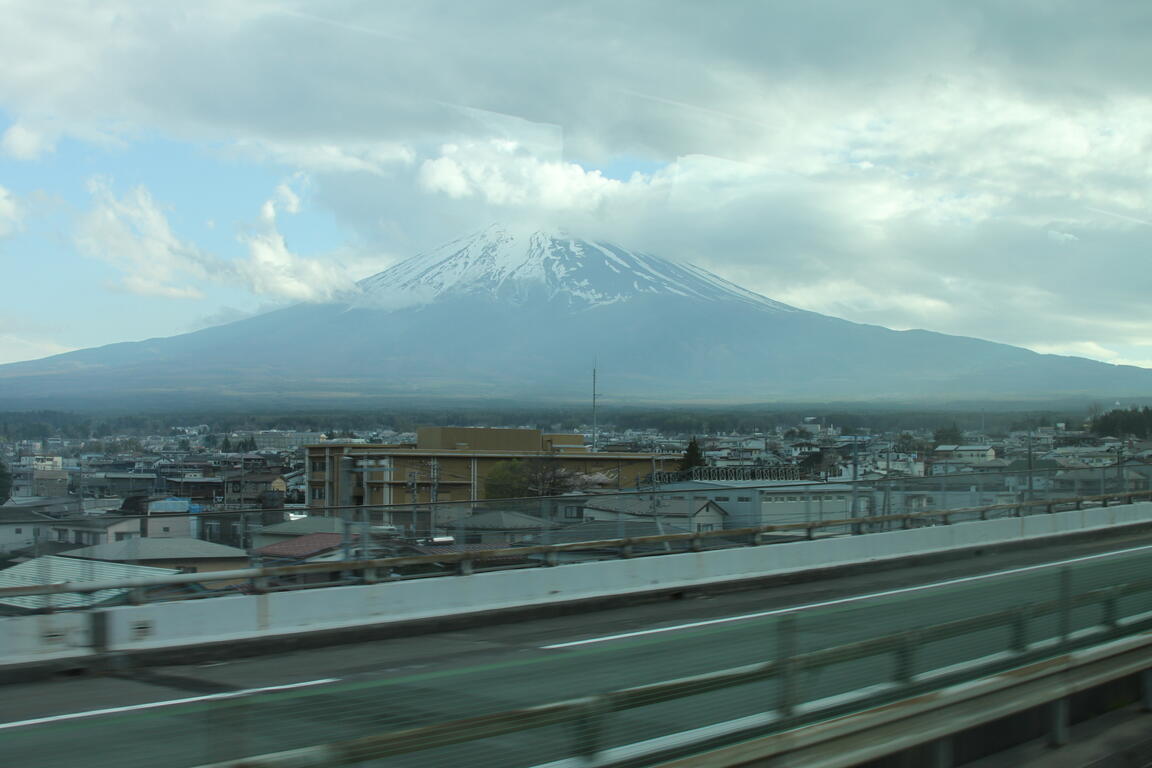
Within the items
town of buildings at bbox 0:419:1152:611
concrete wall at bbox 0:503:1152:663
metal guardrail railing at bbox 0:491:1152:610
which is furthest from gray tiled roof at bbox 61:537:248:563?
concrete wall at bbox 0:503:1152:663

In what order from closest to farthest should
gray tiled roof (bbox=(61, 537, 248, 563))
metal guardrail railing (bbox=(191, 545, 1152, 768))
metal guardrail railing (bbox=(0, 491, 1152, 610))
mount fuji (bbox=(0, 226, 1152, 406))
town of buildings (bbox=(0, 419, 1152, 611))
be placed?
1. metal guardrail railing (bbox=(191, 545, 1152, 768))
2. metal guardrail railing (bbox=(0, 491, 1152, 610))
3. gray tiled roof (bbox=(61, 537, 248, 563))
4. town of buildings (bbox=(0, 419, 1152, 611))
5. mount fuji (bbox=(0, 226, 1152, 406))

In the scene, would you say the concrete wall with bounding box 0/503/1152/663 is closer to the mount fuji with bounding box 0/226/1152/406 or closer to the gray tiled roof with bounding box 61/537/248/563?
the gray tiled roof with bounding box 61/537/248/563

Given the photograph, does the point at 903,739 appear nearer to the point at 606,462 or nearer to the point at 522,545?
the point at 522,545

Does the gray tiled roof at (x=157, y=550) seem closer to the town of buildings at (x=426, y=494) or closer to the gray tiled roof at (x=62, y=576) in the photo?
the town of buildings at (x=426, y=494)

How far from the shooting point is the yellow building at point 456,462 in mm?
48469

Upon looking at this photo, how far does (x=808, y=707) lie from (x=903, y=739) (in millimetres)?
661

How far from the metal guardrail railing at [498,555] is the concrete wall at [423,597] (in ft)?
1.08

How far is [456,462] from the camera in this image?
61.2 meters

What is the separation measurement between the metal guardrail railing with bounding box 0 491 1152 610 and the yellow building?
22.8m

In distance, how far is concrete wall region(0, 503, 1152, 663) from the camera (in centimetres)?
1102

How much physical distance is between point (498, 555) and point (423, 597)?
5.16 ft

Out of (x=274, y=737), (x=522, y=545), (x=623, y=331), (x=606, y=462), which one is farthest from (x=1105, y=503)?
(x=623, y=331)

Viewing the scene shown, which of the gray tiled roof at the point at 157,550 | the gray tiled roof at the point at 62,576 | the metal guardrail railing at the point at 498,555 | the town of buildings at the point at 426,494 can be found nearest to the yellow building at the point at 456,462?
the town of buildings at the point at 426,494

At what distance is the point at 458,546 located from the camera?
47.6 feet
